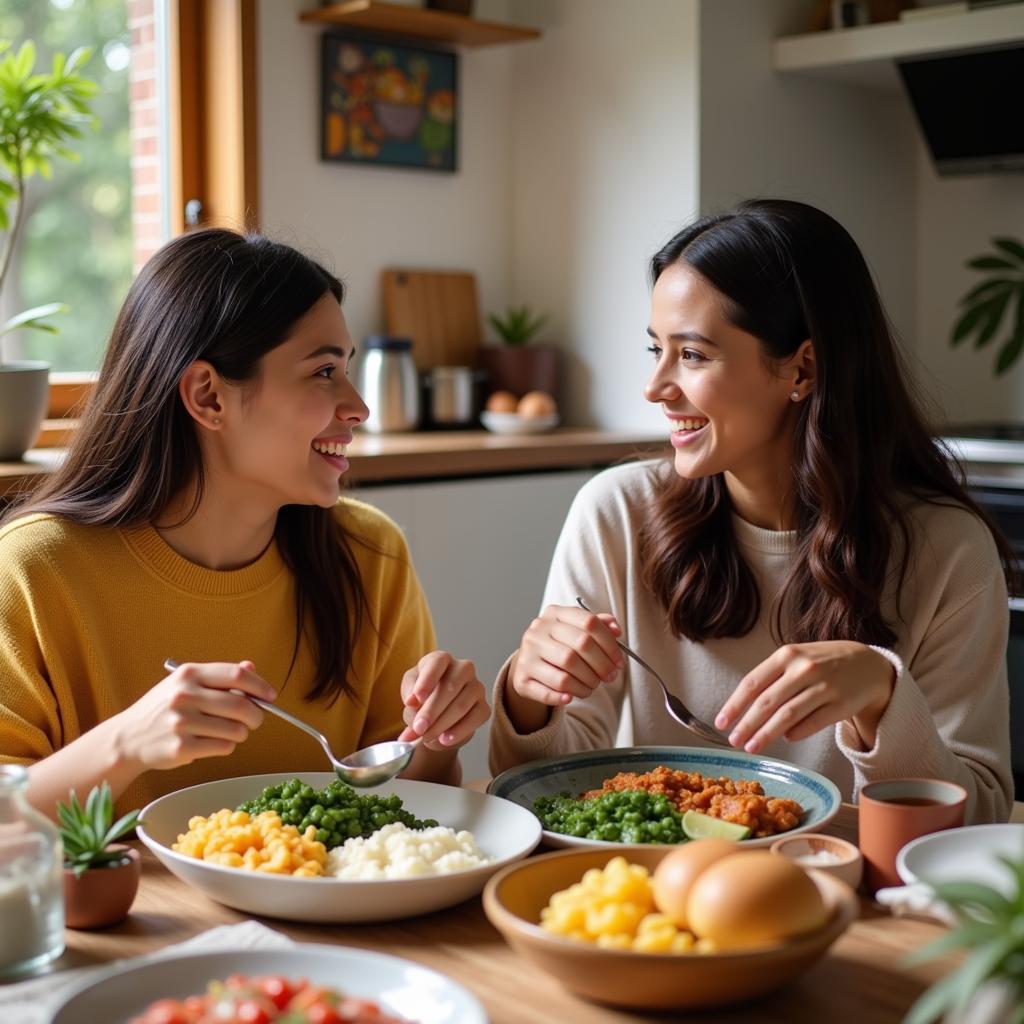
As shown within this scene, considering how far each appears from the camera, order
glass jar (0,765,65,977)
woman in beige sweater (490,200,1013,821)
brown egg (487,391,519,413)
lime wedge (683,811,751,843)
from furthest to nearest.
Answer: brown egg (487,391,519,413) → woman in beige sweater (490,200,1013,821) → lime wedge (683,811,751,843) → glass jar (0,765,65,977)

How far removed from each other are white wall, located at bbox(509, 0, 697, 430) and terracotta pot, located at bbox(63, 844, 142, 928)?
8.83ft

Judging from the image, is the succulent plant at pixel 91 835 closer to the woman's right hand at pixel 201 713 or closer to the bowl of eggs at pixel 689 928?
the woman's right hand at pixel 201 713

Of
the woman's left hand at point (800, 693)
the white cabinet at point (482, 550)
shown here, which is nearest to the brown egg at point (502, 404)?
the white cabinet at point (482, 550)

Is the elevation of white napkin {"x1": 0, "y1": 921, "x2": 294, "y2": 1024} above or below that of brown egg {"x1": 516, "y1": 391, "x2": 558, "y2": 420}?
below

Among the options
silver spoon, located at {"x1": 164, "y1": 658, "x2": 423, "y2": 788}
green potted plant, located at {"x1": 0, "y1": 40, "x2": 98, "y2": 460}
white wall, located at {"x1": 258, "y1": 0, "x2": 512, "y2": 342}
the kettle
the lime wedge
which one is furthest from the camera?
the kettle

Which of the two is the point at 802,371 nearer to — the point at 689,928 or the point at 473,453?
the point at 689,928

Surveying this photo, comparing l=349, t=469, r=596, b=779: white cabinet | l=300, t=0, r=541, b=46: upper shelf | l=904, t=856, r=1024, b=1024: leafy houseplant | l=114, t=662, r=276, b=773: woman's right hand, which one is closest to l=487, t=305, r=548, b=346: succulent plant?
l=349, t=469, r=596, b=779: white cabinet

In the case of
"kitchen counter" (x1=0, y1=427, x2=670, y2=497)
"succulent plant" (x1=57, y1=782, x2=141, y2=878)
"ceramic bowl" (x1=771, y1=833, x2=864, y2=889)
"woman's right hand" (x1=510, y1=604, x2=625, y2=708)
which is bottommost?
"ceramic bowl" (x1=771, y1=833, x2=864, y2=889)

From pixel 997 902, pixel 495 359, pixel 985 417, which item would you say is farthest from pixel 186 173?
pixel 997 902

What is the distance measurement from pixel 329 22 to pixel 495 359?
98cm

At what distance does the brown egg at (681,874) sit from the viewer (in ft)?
3.17

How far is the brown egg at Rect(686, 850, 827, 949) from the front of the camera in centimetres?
92

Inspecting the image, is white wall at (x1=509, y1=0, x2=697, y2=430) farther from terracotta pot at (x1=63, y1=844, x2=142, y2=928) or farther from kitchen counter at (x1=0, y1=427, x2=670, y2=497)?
terracotta pot at (x1=63, y1=844, x2=142, y2=928)

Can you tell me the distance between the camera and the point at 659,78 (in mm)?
3568
